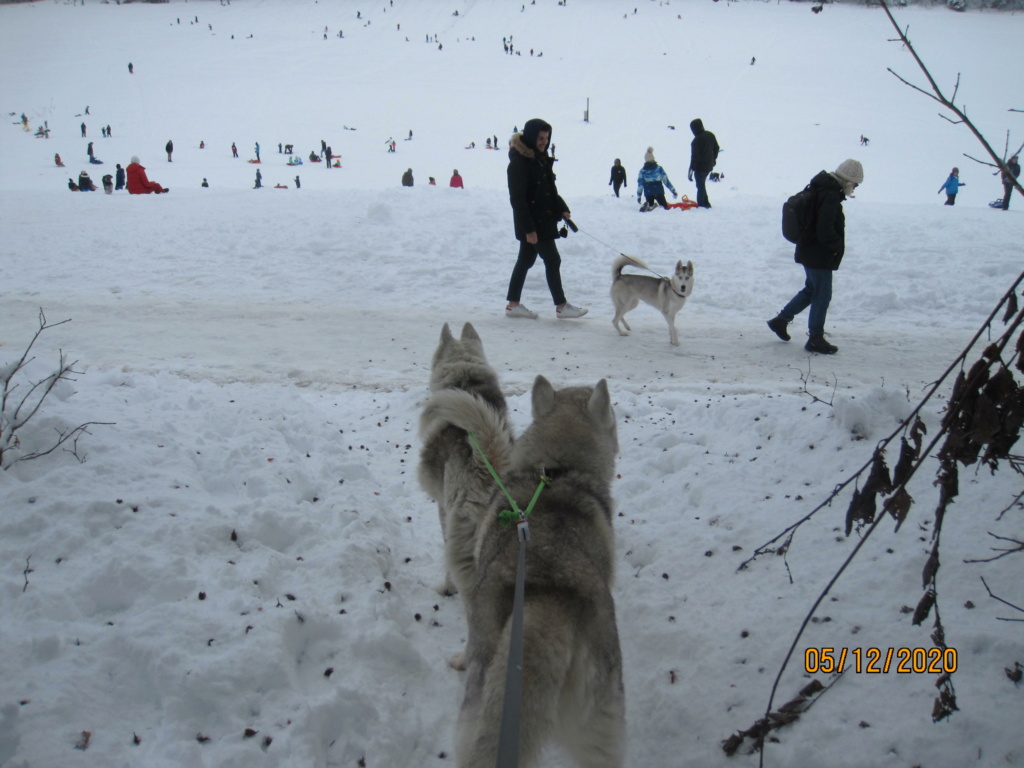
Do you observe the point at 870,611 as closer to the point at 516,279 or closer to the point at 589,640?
the point at 589,640

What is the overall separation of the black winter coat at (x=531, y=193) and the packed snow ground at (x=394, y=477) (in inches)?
62.0

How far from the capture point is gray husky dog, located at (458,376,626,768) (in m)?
2.07

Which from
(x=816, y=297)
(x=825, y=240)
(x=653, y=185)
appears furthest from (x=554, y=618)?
(x=653, y=185)

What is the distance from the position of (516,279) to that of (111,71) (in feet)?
240

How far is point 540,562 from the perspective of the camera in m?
2.45

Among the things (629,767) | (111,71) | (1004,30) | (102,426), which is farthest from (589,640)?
(1004,30)

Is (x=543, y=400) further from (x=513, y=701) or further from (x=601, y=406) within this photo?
(x=513, y=701)

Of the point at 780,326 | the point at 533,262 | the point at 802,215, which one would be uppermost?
the point at 802,215

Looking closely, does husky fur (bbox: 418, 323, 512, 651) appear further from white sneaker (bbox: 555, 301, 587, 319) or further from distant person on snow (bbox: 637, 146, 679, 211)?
distant person on snow (bbox: 637, 146, 679, 211)

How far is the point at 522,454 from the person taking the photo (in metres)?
3.18

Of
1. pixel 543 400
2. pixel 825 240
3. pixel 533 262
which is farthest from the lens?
pixel 533 262

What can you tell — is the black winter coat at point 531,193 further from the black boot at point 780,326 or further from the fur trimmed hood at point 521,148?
the black boot at point 780,326

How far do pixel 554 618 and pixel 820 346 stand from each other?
7.28m
